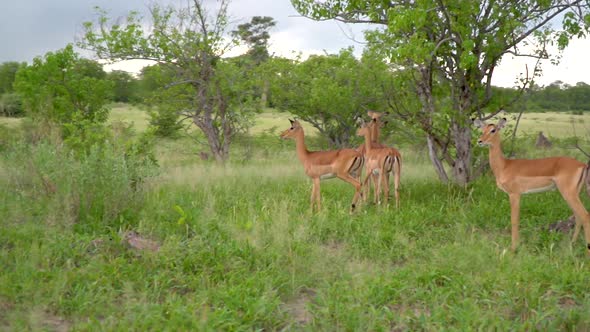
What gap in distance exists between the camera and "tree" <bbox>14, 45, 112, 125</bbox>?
50.9 ft

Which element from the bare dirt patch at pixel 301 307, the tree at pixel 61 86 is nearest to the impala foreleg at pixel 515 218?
the bare dirt patch at pixel 301 307

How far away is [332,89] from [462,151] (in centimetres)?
686

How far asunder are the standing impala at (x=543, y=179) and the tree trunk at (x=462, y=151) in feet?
8.45

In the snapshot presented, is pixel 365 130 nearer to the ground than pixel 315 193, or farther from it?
farther from it

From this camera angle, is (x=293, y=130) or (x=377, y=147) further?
(x=293, y=130)

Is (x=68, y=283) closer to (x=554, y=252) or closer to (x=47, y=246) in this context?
(x=47, y=246)

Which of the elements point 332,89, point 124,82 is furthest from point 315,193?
point 124,82

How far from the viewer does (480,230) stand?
7199 millimetres

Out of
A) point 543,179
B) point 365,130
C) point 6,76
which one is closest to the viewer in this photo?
point 543,179

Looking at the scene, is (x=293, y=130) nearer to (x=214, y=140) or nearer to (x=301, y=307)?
(x=301, y=307)

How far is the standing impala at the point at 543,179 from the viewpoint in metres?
6.23

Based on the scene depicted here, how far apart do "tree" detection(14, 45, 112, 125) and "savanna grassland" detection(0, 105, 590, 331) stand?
801 centimetres

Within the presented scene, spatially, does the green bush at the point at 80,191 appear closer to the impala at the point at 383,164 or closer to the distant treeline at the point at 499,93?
the impala at the point at 383,164

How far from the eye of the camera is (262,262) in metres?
5.73
